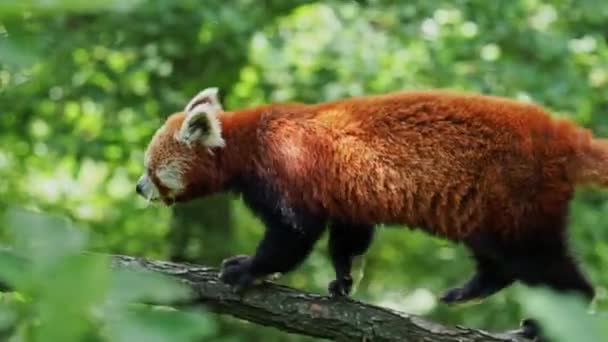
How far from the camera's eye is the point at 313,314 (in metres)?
3.02

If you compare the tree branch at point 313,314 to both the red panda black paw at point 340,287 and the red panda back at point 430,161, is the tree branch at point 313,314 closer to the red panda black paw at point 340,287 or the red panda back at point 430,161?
the red panda black paw at point 340,287

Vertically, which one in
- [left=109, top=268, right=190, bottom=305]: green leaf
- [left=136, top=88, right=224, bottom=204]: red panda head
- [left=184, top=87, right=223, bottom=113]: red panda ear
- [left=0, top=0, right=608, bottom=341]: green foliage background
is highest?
[left=0, top=0, right=608, bottom=341]: green foliage background

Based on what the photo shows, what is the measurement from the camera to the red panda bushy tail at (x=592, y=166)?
116 inches

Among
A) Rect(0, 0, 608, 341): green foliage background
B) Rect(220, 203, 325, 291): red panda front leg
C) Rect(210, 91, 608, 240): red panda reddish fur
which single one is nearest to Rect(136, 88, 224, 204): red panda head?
Rect(210, 91, 608, 240): red panda reddish fur

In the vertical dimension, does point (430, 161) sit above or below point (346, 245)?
above

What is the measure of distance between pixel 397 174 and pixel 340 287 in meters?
0.44

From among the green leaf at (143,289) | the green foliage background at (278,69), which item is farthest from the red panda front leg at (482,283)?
the green leaf at (143,289)

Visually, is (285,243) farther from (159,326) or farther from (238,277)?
(159,326)

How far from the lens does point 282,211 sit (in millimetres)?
3256

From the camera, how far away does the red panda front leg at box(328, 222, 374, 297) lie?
344 cm

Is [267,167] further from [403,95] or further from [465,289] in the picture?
[465,289]

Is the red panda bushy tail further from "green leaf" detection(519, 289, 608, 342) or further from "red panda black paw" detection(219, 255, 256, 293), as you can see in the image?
"green leaf" detection(519, 289, 608, 342)


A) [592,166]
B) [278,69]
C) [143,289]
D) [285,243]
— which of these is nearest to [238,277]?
[285,243]

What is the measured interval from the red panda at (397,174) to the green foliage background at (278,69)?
62.3 inches
